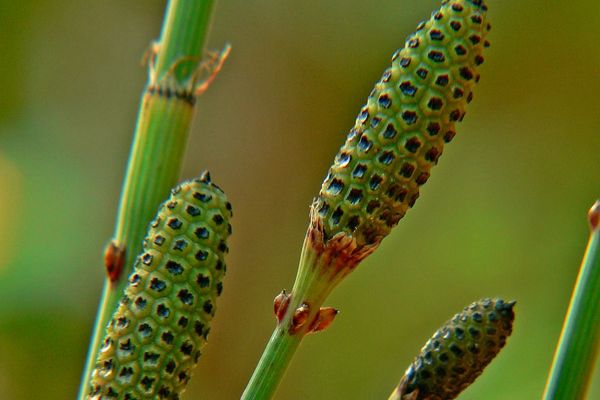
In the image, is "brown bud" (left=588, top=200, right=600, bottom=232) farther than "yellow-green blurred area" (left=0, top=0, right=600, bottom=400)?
No

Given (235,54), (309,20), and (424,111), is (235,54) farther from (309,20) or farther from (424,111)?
(424,111)

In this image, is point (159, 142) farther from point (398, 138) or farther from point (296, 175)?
point (296, 175)

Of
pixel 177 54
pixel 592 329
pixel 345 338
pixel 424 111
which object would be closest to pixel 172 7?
pixel 177 54

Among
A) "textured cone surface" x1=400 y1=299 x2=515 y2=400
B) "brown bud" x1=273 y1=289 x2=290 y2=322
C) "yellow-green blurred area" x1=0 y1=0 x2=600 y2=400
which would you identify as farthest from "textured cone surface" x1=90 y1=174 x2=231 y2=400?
"yellow-green blurred area" x1=0 y1=0 x2=600 y2=400

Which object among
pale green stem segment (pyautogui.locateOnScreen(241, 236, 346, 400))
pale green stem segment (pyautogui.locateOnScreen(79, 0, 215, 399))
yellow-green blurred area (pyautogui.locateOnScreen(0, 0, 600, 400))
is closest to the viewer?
pale green stem segment (pyautogui.locateOnScreen(241, 236, 346, 400))

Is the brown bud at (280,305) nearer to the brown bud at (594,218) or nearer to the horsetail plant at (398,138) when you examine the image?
the horsetail plant at (398,138)

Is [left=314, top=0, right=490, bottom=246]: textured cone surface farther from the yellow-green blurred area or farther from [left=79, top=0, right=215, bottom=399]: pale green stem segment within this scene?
the yellow-green blurred area

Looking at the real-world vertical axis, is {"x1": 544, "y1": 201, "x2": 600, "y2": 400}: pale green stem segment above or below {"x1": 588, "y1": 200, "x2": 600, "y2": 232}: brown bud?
below
